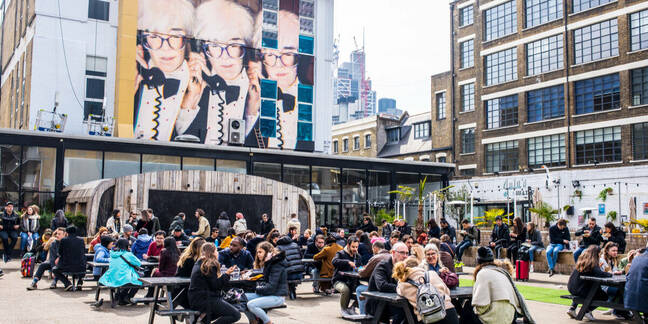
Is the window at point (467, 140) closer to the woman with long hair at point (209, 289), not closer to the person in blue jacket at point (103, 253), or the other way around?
the person in blue jacket at point (103, 253)

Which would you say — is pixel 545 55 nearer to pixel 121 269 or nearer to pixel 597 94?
pixel 597 94

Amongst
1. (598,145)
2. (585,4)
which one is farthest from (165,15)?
(598,145)

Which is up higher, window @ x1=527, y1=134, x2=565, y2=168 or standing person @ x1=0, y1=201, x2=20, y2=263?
window @ x1=527, y1=134, x2=565, y2=168

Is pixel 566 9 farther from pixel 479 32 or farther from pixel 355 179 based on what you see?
pixel 355 179

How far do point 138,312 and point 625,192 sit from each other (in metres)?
31.1

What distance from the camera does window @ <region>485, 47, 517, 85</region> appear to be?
145 ft

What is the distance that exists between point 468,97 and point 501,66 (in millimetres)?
4095

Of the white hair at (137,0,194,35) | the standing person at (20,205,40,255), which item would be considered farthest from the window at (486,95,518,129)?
the standing person at (20,205,40,255)

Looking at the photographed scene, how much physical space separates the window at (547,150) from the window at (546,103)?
1.48m

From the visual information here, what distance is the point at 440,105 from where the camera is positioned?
52.0m

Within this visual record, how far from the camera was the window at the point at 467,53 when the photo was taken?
48156 mm

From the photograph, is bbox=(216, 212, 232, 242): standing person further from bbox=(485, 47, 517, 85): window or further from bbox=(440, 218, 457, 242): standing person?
bbox=(485, 47, 517, 85): window

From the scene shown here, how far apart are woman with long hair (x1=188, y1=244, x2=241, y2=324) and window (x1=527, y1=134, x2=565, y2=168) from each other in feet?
116

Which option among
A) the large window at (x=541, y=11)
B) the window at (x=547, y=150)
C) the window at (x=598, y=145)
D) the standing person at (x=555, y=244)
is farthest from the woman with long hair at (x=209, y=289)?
the large window at (x=541, y=11)
